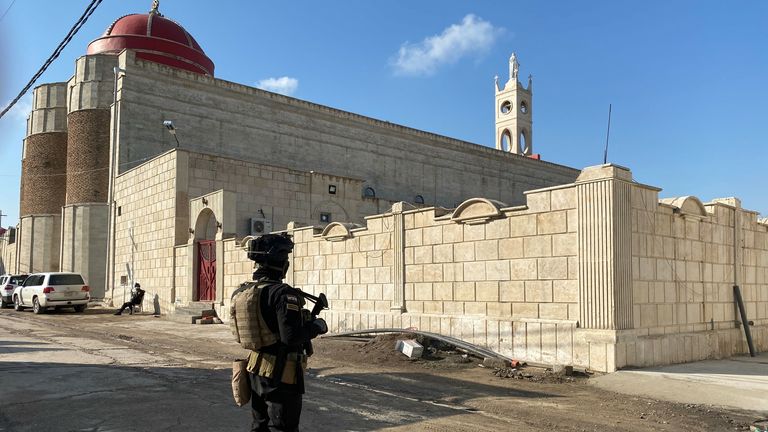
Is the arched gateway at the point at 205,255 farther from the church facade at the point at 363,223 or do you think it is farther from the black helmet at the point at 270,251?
the black helmet at the point at 270,251

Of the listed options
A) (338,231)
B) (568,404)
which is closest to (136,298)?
(338,231)

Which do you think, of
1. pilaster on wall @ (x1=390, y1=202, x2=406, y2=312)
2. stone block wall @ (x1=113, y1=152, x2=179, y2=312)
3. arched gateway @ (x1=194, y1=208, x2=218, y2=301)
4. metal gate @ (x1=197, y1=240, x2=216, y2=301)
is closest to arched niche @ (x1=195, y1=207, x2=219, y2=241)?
arched gateway @ (x1=194, y1=208, x2=218, y2=301)

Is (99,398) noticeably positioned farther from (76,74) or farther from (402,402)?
(76,74)

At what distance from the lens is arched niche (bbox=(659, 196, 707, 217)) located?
11117mm

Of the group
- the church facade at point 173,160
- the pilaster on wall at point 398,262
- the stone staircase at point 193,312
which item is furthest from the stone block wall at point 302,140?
the pilaster on wall at point 398,262

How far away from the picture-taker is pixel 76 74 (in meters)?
32.5

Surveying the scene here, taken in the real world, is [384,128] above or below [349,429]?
above

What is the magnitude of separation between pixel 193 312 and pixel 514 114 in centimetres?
4837

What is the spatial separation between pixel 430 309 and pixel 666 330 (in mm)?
4715

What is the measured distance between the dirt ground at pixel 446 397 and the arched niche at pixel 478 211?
2.65 meters

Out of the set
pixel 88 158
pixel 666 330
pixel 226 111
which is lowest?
pixel 666 330

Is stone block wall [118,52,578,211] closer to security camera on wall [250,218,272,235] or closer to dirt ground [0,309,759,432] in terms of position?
security camera on wall [250,218,272,235]

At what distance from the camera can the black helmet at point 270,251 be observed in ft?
14.0

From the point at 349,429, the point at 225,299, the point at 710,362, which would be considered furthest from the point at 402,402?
the point at 225,299
